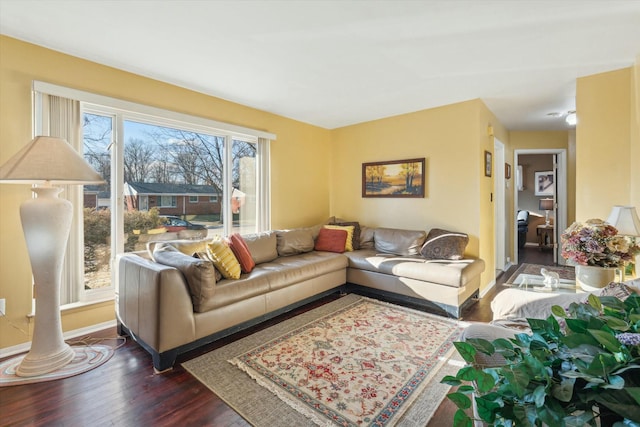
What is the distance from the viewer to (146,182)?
3.20 metres

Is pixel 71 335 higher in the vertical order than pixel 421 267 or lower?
lower

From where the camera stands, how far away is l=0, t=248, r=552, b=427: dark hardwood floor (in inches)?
→ 65.9

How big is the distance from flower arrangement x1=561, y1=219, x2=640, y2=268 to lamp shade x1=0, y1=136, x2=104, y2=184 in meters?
3.68

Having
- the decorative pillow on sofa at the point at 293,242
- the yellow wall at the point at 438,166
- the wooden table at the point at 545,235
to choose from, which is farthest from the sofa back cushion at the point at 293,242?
the wooden table at the point at 545,235

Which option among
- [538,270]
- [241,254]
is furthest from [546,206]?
[241,254]

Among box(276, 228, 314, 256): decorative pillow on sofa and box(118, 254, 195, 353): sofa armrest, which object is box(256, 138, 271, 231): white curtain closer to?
box(276, 228, 314, 256): decorative pillow on sofa

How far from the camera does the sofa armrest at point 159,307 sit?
84.8 inches

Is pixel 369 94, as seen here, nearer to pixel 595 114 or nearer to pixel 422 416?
pixel 595 114

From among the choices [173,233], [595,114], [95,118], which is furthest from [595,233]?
[95,118]

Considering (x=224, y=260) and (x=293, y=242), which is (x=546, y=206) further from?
(x=224, y=260)

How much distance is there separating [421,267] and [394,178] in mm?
1654

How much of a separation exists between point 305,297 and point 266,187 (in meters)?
1.77

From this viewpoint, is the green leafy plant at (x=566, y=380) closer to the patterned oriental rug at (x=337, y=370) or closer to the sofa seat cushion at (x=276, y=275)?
the patterned oriental rug at (x=337, y=370)

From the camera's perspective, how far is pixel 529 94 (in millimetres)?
3549
